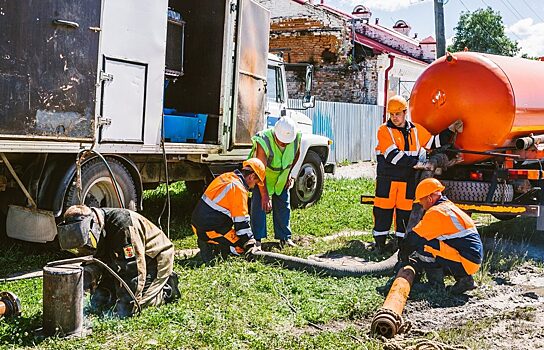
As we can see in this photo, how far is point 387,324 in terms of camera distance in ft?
15.7

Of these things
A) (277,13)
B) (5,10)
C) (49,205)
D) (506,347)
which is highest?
(277,13)

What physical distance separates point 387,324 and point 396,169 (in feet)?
10.3

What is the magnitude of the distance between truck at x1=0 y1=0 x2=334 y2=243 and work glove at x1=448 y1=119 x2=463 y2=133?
108 inches

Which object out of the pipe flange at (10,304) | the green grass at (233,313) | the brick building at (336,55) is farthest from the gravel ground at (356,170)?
the pipe flange at (10,304)

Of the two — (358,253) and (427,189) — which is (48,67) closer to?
(427,189)

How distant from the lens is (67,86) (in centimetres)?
609

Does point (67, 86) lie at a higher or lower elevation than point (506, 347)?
higher

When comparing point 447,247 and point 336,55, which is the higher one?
point 336,55

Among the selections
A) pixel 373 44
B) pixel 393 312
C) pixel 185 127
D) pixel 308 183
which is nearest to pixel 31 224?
pixel 185 127

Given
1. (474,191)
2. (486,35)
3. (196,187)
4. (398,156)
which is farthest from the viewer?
(486,35)

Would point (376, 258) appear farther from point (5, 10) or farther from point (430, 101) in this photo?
point (5, 10)

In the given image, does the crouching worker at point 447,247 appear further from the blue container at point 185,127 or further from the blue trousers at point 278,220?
the blue container at point 185,127

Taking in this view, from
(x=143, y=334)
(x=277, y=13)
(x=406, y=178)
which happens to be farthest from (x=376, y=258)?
(x=277, y=13)

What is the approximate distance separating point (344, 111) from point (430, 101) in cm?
1267
